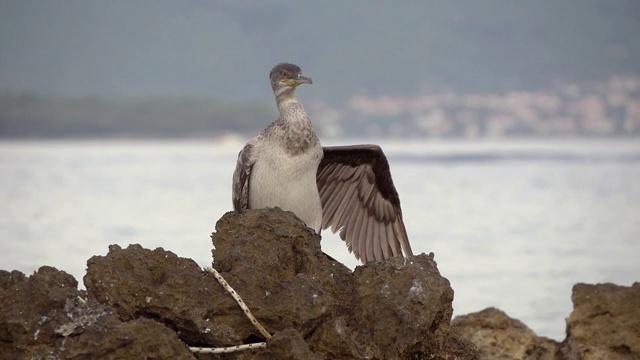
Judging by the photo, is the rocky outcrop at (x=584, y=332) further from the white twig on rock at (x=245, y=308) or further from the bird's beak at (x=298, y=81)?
the white twig on rock at (x=245, y=308)

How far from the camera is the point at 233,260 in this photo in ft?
17.3

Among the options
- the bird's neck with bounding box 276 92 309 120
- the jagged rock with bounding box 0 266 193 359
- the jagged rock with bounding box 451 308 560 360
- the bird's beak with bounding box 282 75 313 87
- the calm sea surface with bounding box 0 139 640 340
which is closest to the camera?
the jagged rock with bounding box 0 266 193 359

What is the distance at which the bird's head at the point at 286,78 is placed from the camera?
24.8ft

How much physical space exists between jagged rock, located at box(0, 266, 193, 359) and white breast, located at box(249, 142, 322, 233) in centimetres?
251

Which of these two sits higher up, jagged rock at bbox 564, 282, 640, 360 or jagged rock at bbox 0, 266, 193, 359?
jagged rock at bbox 564, 282, 640, 360

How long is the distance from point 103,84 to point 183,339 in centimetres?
7574

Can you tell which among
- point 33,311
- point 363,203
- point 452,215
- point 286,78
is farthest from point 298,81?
point 452,215

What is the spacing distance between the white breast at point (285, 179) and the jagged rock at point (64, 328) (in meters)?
2.51

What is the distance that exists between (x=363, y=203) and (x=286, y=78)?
143cm

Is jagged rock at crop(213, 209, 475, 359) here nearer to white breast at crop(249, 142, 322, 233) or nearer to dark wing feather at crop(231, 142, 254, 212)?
white breast at crop(249, 142, 322, 233)

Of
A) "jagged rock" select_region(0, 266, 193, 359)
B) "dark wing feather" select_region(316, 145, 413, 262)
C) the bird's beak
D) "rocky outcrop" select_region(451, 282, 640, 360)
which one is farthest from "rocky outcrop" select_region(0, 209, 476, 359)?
"dark wing feather" select_region(316, 145, 413, 262)

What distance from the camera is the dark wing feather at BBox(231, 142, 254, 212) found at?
7430 millimetres

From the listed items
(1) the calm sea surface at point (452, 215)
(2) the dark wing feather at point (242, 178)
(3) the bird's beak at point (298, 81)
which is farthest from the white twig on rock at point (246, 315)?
(1) the calm sea surface at point (452, 215)

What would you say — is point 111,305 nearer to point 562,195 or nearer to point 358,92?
point 562,195
